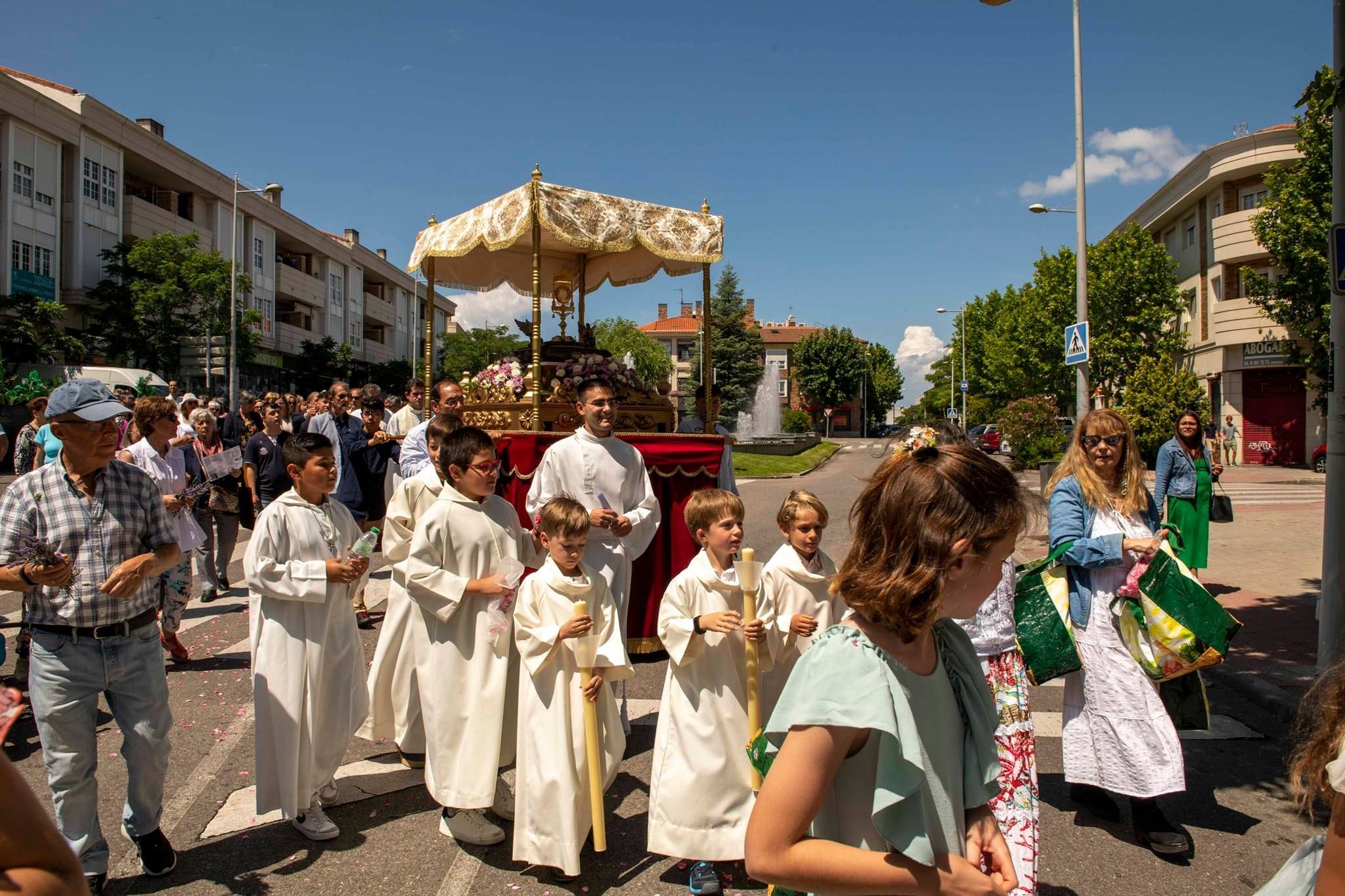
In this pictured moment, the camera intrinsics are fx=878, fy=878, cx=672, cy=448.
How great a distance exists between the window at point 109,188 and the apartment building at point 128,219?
5 centimetres

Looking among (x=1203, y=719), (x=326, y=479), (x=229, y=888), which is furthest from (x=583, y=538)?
(x=1203, y=719)

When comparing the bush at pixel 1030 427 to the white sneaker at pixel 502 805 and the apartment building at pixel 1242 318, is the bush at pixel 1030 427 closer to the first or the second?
the apartment building at pixel 1242 318

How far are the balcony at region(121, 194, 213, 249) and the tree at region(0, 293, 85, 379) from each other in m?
9.74

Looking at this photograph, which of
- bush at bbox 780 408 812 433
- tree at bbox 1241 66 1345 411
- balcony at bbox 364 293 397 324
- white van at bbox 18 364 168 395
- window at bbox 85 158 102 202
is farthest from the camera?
balcony at bbox 364 293 397 324

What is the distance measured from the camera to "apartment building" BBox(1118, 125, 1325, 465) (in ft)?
103

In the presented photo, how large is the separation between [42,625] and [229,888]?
127cm

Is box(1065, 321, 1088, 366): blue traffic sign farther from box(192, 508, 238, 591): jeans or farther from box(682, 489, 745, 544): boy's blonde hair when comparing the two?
box(192, 508, 238, 591): jeans

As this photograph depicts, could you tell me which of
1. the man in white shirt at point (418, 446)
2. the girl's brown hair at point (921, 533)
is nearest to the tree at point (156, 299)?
the man in white shirt at point (418, 446)

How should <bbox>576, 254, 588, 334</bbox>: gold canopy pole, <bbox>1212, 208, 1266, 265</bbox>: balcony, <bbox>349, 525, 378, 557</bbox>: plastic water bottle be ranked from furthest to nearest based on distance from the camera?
1. <bbox>1212, 208, 1266, 265</bbox>: balcony
2. <bbox>576, 254, 588, 334</bbox>: gold canopy pole
3. <bbox>349, 525, 378, 557</bbox>: plastic water bottle

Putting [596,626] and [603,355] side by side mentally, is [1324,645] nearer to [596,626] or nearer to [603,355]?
[596,626]

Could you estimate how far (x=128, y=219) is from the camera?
37469 mm

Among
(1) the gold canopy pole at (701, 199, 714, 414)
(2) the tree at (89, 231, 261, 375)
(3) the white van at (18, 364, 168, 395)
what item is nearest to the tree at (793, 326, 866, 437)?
(2) the tree at (89, 231, 261, 375)

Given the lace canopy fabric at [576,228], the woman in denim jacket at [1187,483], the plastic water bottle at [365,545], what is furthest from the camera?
the woman in denim jacket at [1187,483]

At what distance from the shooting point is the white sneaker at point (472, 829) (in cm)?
389
